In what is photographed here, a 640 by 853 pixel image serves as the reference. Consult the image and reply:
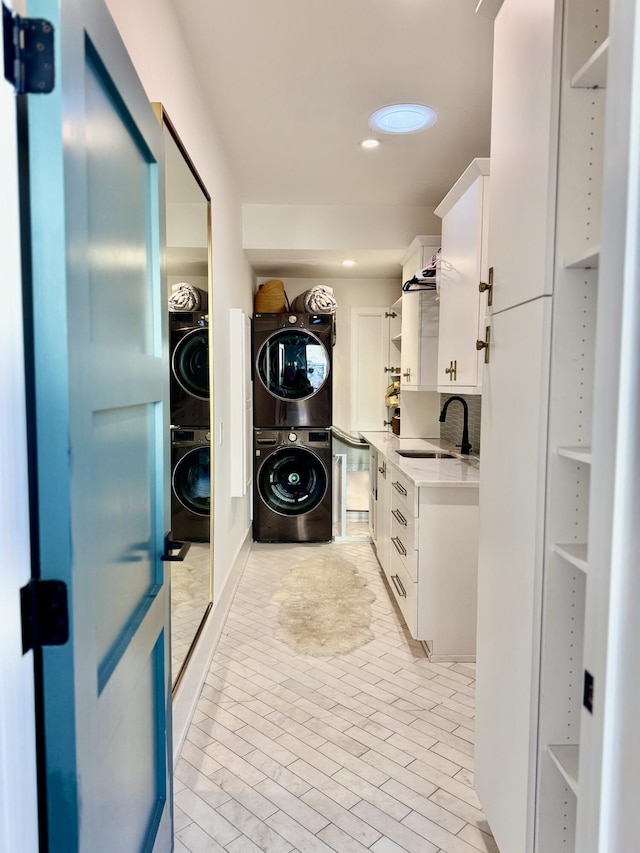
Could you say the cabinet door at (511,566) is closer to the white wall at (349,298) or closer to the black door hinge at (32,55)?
the black door hinge at (32,55)

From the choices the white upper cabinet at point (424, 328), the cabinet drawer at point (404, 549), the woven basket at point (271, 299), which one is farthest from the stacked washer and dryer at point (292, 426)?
the cabinet drawer at point (404, 549)

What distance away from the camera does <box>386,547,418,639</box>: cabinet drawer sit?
2631 millimetres

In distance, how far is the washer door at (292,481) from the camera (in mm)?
4566

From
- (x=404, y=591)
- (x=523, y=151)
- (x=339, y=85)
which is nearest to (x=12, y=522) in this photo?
(x=523, y=151)

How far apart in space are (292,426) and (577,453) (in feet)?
11.6

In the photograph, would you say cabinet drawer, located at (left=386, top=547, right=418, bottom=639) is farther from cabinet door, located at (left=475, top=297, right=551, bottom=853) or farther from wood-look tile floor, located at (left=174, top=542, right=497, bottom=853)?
cabinet door, located at (left=475, top=297, right=551, bottom=853)

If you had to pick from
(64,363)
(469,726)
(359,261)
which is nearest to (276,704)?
(469,726)

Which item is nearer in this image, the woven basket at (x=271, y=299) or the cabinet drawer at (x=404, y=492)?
the cabinet drawer at (x=404, y=492)

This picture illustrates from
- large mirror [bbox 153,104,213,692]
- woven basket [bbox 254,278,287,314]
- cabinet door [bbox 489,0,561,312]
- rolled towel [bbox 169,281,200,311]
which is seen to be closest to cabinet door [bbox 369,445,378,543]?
woven basket [bbox 254,278,287,314]

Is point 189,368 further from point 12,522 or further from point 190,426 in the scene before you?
point 12,522

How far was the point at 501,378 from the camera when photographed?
1.48 meters

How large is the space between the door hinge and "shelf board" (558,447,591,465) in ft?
3.02

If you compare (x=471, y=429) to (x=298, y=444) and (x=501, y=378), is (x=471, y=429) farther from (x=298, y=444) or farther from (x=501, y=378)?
(x=501, y=378)

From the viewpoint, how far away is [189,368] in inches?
91.9
